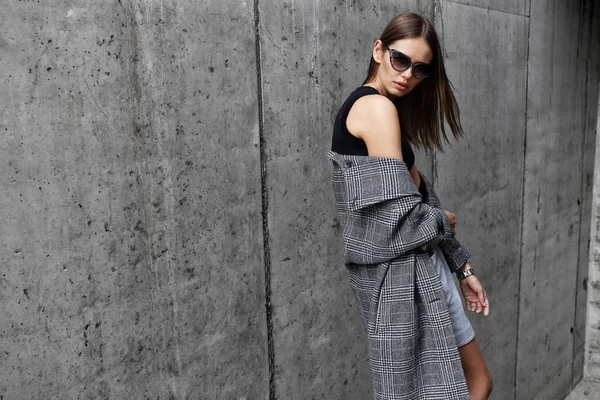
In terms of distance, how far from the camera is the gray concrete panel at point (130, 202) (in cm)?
175

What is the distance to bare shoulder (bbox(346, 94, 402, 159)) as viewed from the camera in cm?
192

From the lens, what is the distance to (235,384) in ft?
7.92

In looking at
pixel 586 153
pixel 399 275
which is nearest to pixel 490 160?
pixel 586 153

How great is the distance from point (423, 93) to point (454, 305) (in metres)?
0.68

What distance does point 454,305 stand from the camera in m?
2.15

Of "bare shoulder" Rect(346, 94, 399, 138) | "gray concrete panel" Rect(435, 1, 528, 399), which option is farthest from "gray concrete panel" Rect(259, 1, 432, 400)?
"gray concrete panel" Rect(435, 1, 528, 399)

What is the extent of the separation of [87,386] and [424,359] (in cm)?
98

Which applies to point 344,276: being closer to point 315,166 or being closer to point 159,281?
point 315,166

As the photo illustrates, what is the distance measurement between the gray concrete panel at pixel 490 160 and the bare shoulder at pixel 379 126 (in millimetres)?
1627

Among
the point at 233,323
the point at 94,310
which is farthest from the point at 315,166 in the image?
the point at 94,310

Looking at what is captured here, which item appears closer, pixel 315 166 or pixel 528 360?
pixel 315 166

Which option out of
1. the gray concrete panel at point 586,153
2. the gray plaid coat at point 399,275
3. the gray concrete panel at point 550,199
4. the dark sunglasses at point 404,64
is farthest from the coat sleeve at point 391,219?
the gray concrete panel at point 586,153

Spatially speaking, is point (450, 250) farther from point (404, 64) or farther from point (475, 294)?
point (404, 64)

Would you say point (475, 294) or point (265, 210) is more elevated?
point (265, 210)
